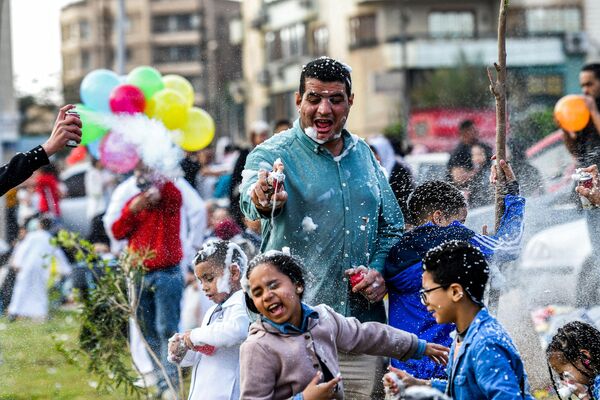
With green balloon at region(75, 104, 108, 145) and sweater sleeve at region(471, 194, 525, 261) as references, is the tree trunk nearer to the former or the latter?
sweater sleeve at region(471, 194, 525, 261)

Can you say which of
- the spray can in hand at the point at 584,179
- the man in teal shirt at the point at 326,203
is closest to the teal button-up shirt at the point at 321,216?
the man in teal shirt at the point at 326,203

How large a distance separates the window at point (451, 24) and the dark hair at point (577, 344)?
147 ft

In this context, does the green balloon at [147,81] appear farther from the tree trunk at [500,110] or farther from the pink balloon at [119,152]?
the tree trunk at [500,110]

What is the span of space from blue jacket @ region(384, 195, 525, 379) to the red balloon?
4417 millimetres

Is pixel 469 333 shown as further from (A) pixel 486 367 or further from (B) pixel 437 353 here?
(B) pixel 437 353

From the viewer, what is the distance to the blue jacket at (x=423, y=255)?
5.75 meters

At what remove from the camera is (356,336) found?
5.16m

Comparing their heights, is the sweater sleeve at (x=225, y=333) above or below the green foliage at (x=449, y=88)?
below

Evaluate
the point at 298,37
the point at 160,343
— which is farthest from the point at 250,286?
the point at 298,37

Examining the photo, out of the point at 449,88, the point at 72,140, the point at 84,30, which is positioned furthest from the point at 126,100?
the point at 84,30

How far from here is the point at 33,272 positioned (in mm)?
14906

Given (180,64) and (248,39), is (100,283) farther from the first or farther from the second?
(180,64)

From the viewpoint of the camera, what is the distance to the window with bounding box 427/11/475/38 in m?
50.7

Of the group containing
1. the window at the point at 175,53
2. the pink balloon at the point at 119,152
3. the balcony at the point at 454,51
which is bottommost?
the pink balloon at the point at 119,152
